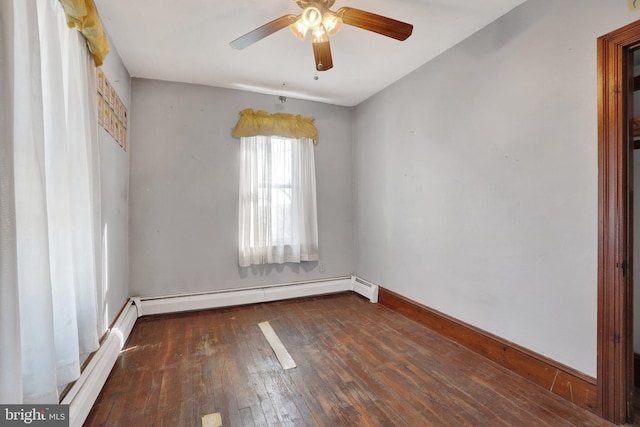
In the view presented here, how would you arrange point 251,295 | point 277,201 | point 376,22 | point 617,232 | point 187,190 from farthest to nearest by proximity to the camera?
point 277,201, point 251,295, point 187,190, point 376,22, point 617,232

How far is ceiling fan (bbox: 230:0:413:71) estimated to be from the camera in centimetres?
174

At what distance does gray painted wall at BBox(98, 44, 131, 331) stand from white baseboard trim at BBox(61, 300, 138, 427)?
4.7 inches

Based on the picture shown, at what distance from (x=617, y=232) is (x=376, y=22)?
5.94 ft

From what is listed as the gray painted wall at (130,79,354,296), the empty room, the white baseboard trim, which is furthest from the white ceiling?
the white baseboard trim

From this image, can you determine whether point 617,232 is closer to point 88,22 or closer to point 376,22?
point 376,22

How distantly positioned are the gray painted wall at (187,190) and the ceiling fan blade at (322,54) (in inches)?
73.4

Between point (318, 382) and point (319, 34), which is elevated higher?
point (319, 34)

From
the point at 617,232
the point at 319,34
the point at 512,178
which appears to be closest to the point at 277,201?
the point at 319,34

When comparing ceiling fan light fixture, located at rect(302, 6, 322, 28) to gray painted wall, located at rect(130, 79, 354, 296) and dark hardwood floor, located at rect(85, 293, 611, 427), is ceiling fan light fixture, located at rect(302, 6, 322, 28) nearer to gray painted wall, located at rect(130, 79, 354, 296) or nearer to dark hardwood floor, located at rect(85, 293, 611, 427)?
gray painted wall, located at rect(130, 79, 354, 296)

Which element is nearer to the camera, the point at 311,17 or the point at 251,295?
the point at 311,17

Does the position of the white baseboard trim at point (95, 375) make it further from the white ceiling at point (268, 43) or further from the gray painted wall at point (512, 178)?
the gray painted wall at point (512, 178)

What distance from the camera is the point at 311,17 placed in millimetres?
1801

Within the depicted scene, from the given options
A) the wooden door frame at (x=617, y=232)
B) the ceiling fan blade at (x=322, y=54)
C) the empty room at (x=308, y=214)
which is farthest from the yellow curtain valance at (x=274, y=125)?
the wooden door frame at (x=617, y=232)

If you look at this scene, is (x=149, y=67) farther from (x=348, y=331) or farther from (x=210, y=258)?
(x=348, y=331)
